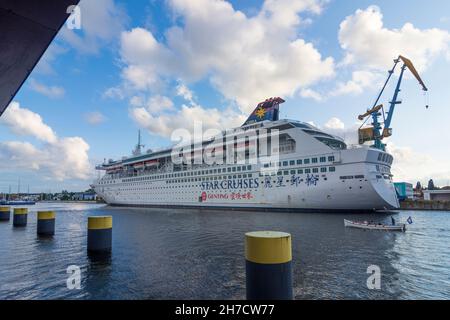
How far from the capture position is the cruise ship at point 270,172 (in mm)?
29984

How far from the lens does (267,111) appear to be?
45938 mm

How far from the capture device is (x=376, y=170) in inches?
1182

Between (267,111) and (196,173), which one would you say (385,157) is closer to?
(267,111)

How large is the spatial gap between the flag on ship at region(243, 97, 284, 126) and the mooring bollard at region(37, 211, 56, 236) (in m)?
35.7

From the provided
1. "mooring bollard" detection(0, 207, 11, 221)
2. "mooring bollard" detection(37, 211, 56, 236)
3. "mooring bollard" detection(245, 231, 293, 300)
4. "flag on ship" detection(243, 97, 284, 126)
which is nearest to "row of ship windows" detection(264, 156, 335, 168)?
"flag on ship" detection(243, 97, 284, 126)

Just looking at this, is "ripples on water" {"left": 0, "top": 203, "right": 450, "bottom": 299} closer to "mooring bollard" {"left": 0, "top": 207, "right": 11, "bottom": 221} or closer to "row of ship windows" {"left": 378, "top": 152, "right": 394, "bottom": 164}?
"mooring bollard" {"left": 0, "top": 207, "right": 11, "bottom": 221}

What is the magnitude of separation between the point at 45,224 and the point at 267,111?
122ft

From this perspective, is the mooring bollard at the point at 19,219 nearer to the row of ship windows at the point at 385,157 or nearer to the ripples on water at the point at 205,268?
the ripples on water at the point at 205,268

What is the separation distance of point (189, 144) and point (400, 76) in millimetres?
41822

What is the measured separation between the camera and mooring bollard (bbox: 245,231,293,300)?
344cm

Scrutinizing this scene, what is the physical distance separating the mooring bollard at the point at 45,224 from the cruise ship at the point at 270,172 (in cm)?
2587

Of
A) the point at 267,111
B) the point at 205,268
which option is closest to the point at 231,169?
the point at 267,111
